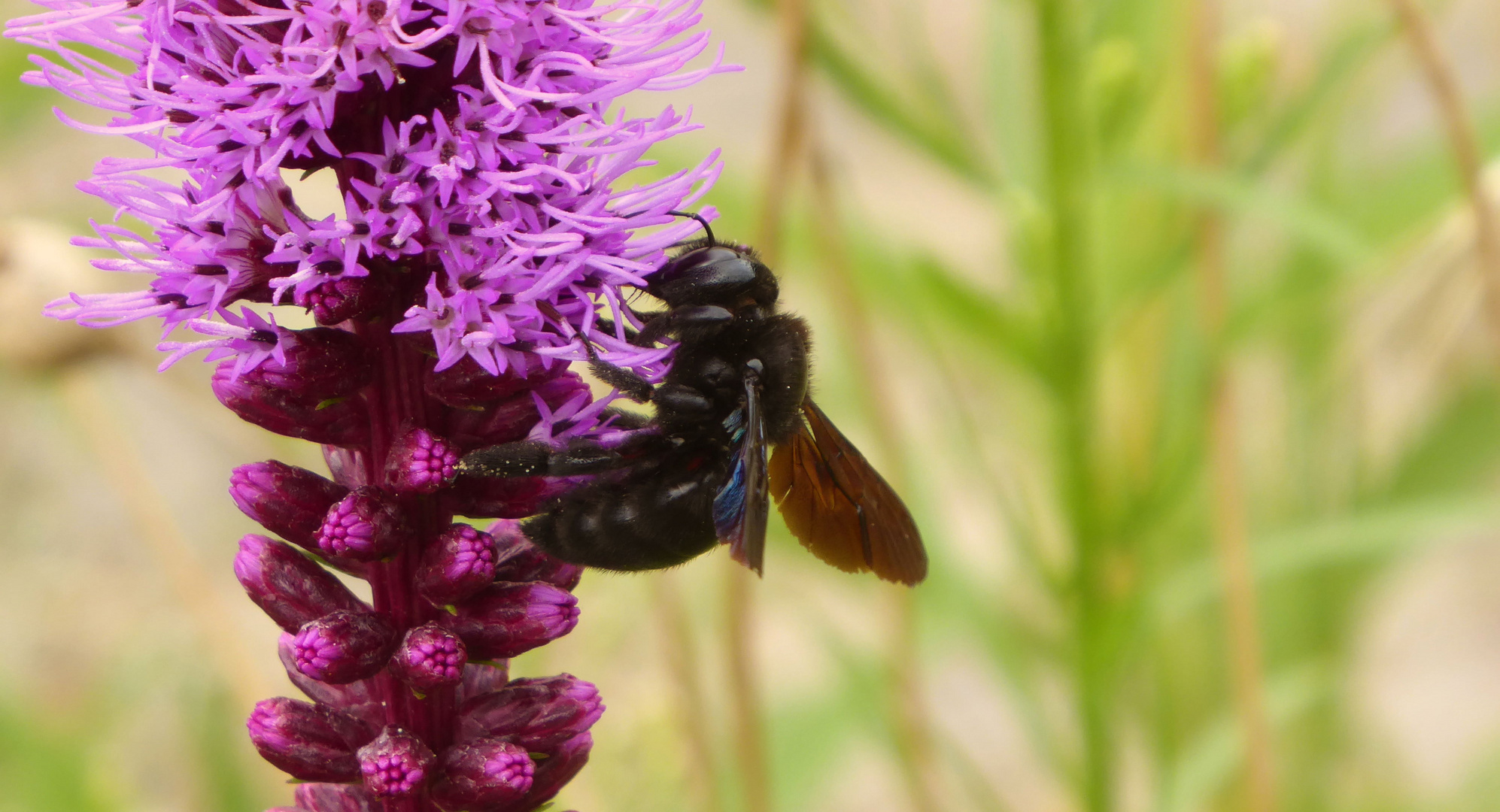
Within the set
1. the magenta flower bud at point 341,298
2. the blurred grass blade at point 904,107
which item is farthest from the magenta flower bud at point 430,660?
the blurred grass blade at point 904,107

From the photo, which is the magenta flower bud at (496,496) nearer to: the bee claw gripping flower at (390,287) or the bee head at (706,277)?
the bee claw gripping flower at (390,287)

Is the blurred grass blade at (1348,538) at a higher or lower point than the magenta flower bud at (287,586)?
higher

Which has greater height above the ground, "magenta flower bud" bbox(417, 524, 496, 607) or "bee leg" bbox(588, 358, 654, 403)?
"bee leg" bbox(588, 358, 654, 403)

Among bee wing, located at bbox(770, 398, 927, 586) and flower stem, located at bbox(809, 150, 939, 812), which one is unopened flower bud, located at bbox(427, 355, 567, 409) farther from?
flower stem, located at bbox(809, 150, 939, 812)

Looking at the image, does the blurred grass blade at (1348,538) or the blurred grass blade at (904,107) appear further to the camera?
the blurred grass blade at (1348,538)

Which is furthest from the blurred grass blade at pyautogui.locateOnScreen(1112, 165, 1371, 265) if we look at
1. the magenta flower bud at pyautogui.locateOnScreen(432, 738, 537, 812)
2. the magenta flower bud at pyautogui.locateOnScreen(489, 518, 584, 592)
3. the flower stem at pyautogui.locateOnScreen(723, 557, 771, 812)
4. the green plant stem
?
the magenta flower bud at pyautogui.locateOnScreen(432, 738, 537, 812)

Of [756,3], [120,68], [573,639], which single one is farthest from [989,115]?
[573,639]

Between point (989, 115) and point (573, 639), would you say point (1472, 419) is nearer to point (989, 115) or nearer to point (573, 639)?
point (989, 115)
